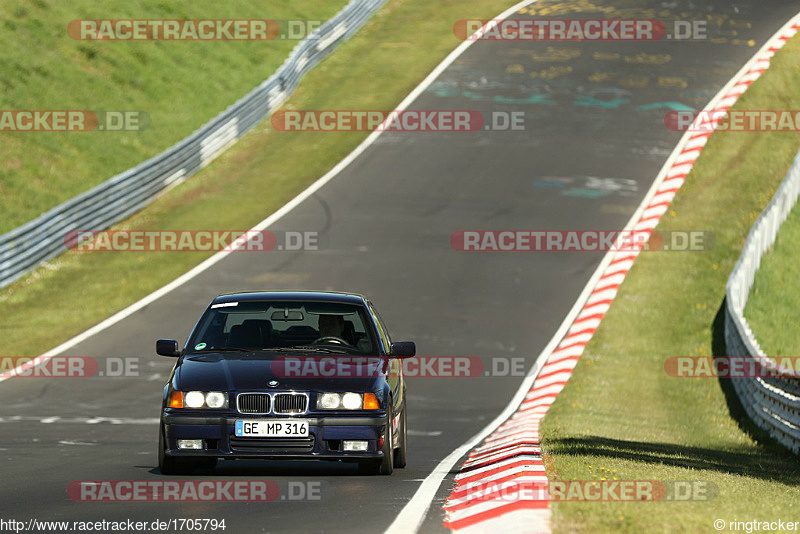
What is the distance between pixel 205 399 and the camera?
392 inches

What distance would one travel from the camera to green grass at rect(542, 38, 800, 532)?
362 inches

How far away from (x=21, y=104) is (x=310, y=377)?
86.5 feet

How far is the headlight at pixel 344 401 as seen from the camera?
10.0m

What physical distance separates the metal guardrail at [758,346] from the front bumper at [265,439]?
656 centimetres

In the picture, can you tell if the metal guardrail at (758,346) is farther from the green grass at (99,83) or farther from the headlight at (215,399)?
the green grass at (99,83)

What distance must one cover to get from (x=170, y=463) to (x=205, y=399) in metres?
0.64

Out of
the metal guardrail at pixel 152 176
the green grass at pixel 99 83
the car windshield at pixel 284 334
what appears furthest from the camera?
the green grass at pixel 99 83

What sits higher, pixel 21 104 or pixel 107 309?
pixel 21 104

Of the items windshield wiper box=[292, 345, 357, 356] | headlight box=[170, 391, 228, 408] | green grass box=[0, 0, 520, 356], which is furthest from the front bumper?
green grass box=[0, 0, 520, 356]

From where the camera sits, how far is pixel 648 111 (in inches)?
1374

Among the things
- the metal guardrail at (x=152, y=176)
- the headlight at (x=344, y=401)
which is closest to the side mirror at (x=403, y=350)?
the headlight at (x=344, y=401)

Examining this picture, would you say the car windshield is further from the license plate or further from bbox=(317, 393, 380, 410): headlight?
the license plate

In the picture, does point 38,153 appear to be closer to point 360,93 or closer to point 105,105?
point 105,105

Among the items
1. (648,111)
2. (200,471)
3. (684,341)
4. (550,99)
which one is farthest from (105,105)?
(200,471)
